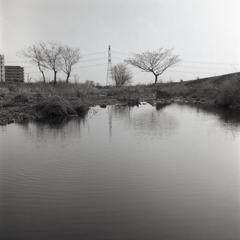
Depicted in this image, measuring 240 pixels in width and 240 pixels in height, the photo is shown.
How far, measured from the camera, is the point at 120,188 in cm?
514

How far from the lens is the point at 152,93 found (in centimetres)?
3828

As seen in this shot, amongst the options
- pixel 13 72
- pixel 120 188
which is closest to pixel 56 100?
pixel 120 188

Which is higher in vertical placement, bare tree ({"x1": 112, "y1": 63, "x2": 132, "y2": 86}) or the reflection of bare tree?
bare tree ({"x1": 112, "y1": 63, "x2": 132, "y2": 86})

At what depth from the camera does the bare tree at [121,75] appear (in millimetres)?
51969

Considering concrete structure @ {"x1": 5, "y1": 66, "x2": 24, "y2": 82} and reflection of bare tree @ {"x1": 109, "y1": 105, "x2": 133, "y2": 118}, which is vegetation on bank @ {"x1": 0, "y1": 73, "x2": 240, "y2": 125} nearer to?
reflection of bare tree @ {"x1": 109, "y1": 105, "x2": 133, "y2": 118}

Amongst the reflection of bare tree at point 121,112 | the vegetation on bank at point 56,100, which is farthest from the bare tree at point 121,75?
the reflection of bare tree at point 121,112

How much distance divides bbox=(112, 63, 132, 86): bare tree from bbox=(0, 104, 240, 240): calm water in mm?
42942

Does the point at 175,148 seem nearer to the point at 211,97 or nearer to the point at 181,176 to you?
the point at 181,176

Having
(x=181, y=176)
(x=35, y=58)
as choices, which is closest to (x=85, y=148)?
(x=181, y=176)

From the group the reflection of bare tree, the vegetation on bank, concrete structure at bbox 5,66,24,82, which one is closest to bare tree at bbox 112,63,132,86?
the vegetation on bank

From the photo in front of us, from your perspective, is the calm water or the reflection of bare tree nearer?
the calm water

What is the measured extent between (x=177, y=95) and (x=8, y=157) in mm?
32001

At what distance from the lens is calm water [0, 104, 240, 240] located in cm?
378

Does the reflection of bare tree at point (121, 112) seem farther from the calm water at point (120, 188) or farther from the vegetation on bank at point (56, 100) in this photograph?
the calm water at point (120, 188)
